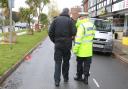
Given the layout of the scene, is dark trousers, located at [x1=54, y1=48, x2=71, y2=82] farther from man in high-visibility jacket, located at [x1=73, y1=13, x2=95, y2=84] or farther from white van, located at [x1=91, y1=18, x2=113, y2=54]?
white van, located at [x1=91, y1=18, x2=113, y2=54]

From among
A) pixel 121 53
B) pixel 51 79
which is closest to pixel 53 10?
pixel 121 53

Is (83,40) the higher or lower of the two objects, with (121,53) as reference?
higher

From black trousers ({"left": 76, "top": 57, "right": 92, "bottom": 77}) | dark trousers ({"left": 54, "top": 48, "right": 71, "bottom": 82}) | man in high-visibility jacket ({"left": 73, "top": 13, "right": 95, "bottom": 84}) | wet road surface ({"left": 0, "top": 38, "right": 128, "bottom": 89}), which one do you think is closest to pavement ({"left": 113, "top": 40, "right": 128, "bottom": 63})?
wet road surface ({"left": 0, "top": 38, "right": 128, "bottom": 89})

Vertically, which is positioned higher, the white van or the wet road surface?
the white van

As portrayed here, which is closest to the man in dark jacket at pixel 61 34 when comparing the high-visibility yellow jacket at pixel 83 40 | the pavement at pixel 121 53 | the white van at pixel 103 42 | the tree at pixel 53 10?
the high-visibility yellow jacket at pixel 83 40

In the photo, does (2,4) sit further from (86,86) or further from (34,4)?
(34,4)

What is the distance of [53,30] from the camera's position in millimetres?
10320

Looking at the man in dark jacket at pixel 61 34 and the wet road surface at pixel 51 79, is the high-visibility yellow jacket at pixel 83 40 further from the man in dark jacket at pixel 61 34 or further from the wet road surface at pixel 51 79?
the wet road surface at pixel 51 79

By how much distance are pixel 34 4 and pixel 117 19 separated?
44.9 feet

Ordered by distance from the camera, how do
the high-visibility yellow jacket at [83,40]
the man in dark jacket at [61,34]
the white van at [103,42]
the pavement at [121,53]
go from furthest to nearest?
the white van at [103,42] → the pavement at [121,53] → the high-visibility yellow jacket at [83,40] → the man in dark jacket at [61,34]

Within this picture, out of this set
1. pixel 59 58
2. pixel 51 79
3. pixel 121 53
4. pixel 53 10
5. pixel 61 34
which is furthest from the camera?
pixel 53 10

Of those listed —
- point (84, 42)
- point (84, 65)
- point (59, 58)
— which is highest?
point (84, 42)

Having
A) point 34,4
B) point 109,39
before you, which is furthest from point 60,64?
point 34,4

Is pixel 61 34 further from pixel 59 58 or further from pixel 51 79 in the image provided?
pixel 51 79
